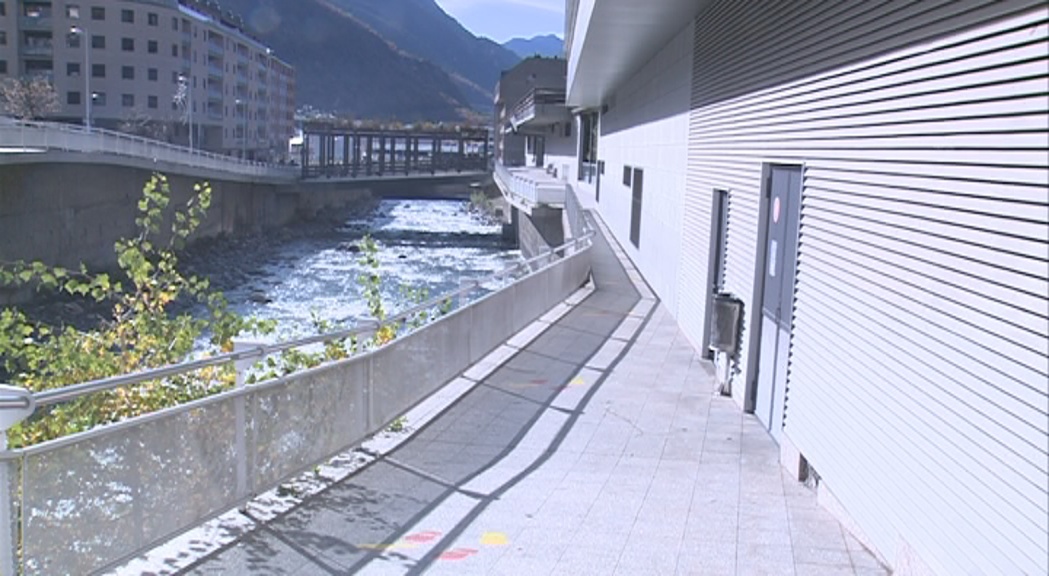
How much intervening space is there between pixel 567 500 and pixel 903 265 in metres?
2.77

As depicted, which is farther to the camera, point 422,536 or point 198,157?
point 198,157

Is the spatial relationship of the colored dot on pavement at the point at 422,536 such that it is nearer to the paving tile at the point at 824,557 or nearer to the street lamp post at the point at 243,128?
the paving tile at the point at 824,557

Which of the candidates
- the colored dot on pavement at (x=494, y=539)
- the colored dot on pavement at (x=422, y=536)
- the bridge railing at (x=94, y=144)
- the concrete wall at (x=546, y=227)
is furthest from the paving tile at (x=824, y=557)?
the bridge railing at (x=94, y=144)

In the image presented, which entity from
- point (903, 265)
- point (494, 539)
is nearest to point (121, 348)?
point (494, 539)

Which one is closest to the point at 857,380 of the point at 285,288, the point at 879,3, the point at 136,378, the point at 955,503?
the point at 955,503

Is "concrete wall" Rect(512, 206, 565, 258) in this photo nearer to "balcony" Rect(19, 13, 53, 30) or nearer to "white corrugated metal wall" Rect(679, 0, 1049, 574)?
"white corrugated metal wall" Rect(679, 0, 1049, 574)

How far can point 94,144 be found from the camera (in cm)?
4016

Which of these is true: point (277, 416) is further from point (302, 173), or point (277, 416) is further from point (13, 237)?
point (302, 173)

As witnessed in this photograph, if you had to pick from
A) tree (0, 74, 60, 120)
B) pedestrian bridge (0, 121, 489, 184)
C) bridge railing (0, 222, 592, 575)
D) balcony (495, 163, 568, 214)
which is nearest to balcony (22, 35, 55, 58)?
tree (0, 74, 60, 120)

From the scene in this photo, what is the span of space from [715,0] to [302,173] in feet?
205

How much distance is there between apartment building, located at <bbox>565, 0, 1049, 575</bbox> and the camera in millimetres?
3912

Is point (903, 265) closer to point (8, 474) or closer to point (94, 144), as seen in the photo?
point (8, 474)

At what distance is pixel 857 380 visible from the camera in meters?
5.96

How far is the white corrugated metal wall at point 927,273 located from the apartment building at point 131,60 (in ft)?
228
